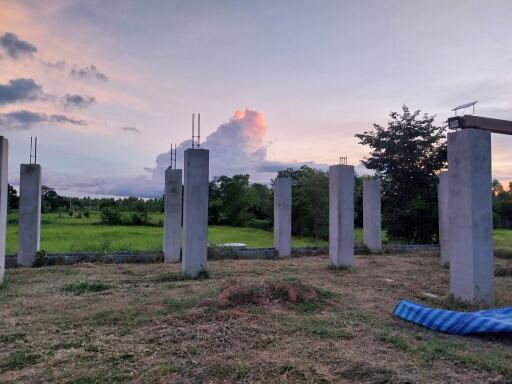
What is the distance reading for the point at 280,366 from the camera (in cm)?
341

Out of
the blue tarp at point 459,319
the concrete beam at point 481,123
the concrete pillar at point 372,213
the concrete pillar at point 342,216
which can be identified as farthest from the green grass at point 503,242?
the blue tarp at point 459,319

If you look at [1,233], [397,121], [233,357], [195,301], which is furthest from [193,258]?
[397,121]

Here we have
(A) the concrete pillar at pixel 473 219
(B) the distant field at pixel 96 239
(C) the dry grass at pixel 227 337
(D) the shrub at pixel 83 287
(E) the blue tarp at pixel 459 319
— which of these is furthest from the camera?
(B) the distant field at pixel 96 239

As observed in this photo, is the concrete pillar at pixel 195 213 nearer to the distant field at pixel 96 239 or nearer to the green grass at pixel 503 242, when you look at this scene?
the distant field at pixel 96 239

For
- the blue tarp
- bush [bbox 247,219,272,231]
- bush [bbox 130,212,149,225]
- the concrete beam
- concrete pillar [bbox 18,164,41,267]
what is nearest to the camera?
the blue tarp

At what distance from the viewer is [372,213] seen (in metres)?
12.3

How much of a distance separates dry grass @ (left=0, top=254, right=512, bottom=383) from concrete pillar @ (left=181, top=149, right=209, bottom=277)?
44 cm

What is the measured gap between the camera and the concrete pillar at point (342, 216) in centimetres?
932

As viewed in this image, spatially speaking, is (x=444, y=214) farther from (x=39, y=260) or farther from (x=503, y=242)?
(x=39, y=260)

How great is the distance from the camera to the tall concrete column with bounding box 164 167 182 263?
10.0 m

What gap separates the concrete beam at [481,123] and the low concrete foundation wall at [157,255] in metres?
6.49

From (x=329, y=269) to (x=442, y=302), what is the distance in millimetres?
3496

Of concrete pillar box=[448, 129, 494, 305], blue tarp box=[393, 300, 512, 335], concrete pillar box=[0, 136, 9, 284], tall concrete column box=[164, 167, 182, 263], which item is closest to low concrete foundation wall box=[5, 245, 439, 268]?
tall concrete column box=[164, 167, 182, 263]

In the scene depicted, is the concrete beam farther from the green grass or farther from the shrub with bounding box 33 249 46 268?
the shrub with bounding box 33 249 46 268
